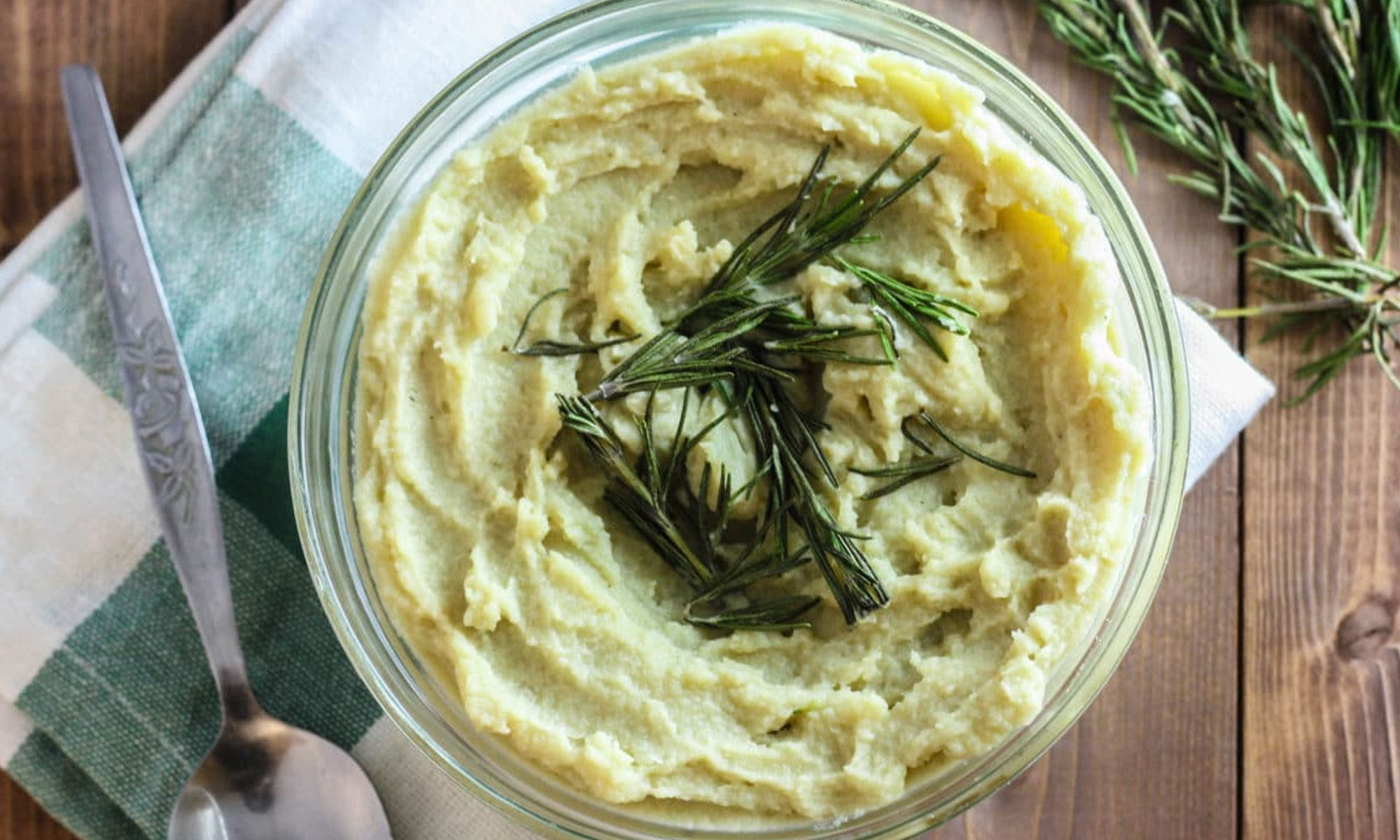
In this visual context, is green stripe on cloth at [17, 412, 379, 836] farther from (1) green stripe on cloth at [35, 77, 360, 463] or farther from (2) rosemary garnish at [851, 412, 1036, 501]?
(2) rosemary garnish at [851, 412, 1036, 501]

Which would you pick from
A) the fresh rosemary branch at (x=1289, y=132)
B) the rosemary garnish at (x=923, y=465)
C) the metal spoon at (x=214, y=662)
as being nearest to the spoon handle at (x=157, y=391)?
the metal spoon at (x=214, y=662)

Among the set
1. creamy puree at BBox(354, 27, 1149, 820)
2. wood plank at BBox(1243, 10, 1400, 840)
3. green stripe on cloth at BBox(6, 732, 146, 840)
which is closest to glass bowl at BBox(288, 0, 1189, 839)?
creamy puree at BBox(354, 27, 1149, 820)

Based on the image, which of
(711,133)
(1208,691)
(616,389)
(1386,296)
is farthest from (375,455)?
(1386,296)

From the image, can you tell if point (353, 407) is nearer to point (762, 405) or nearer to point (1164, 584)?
point (762, 405)

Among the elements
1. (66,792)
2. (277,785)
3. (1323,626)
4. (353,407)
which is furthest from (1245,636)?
(66,792)

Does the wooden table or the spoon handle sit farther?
the wooden table

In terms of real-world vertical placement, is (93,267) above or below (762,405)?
above

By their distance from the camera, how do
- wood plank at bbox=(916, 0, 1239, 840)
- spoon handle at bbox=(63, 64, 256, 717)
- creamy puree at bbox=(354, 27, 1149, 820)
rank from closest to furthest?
creamy puree at bbox=(354, 27, 1149, 820), spoon handle at bbox=(63, 64, 256, 717), wood plank at bbox=(916, 0, 1239, 840)
